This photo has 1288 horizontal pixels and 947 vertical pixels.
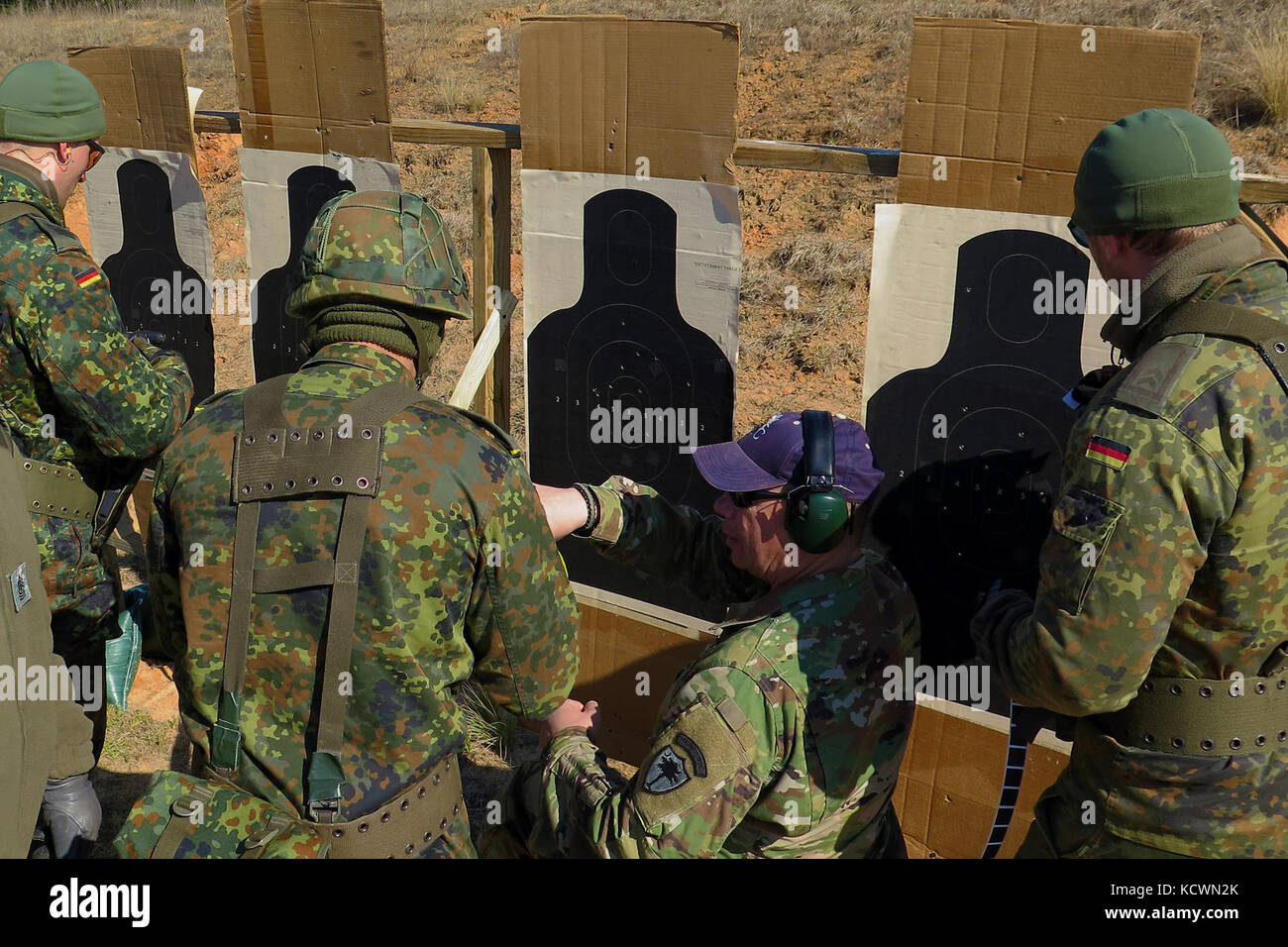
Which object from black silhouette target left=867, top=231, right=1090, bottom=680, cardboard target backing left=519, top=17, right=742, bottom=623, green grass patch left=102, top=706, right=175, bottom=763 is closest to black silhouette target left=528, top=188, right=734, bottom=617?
cardboard target backing left=519, top=17, right=742, bottom=623

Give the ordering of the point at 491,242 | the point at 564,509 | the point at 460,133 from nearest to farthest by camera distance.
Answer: the point at 564,509 → the point at 460,133 → the point at 491,242

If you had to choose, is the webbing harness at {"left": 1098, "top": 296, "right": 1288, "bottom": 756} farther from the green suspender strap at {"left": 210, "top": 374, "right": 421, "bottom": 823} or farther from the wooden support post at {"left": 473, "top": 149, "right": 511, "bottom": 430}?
the wooden support post at {"left": 473, "top": 149, "right": 511, "bottom": 430}

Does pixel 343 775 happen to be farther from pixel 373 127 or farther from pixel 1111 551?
pixel 373 127

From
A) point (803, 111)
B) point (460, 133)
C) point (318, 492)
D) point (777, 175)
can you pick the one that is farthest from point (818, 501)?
point (803, 111)

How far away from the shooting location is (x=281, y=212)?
441 cm

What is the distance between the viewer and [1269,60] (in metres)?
8.13

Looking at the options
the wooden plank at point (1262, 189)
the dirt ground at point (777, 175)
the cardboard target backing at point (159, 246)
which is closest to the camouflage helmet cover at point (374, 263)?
the wooden plank at point (1262, 189)

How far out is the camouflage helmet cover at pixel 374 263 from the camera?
2.02m

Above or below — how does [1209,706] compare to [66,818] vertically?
above

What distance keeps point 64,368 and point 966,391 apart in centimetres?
247

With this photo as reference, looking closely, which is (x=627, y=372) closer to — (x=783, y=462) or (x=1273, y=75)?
(x=783, y=462)

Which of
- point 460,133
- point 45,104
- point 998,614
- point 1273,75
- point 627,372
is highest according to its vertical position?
point 1273,75

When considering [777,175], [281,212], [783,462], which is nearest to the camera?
[783,462]
